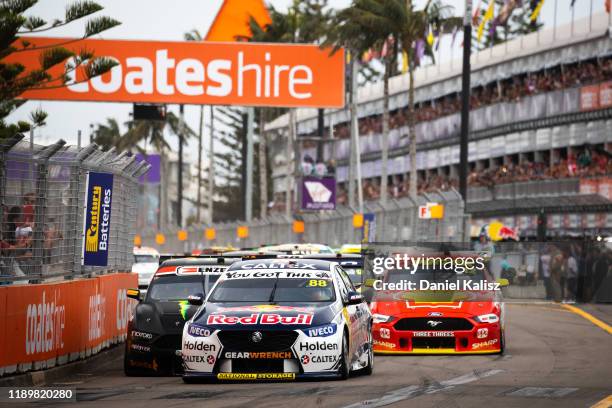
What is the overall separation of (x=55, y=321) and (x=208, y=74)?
37.4 m

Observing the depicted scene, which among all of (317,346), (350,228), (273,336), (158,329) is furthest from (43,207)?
(350,228)

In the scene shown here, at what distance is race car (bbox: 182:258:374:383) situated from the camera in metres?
14.1

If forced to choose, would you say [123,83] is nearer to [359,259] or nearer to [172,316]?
[359,259]

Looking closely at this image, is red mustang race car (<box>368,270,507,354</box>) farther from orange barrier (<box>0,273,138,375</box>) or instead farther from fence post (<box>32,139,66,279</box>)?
fence post (<box>32,139,66,279</box>)

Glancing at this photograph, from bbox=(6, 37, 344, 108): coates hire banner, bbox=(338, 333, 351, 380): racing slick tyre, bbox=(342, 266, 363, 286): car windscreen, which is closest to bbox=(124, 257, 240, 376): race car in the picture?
bbox=(338, 333, 351, 380): racing slick tyre

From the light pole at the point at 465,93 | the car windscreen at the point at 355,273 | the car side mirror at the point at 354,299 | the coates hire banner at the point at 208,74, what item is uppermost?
the coates hire banner at the point at 208,74

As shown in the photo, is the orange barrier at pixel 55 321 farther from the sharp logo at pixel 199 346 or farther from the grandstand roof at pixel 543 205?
the grandstand roof at pixel 543 205

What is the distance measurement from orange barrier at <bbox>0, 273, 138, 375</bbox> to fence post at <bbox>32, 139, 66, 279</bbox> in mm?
352

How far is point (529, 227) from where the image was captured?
60.8m

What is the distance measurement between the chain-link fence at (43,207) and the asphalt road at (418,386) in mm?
1477

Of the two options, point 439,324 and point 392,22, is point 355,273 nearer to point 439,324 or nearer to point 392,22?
point 439,324

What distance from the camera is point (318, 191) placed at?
5572 centimetres

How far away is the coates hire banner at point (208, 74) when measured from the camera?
5250 cm

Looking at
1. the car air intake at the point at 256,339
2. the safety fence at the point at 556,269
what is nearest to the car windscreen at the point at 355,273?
the car air intake at the point at 256,339
